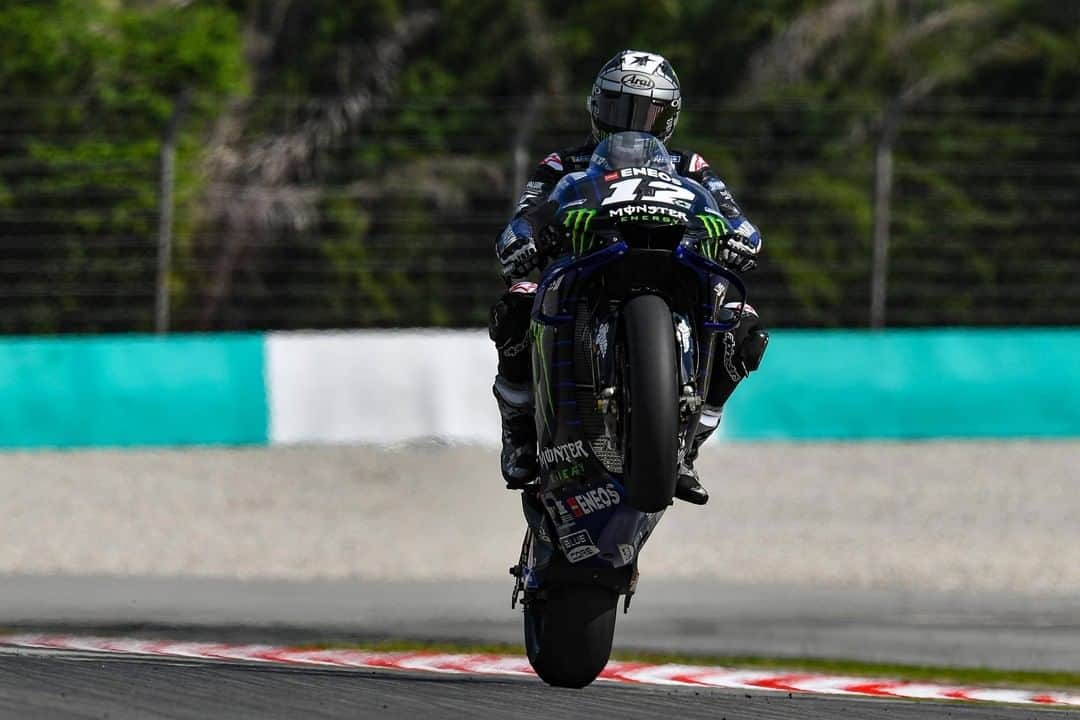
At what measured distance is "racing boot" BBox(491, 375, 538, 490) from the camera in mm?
6742

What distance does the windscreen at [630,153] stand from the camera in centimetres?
641

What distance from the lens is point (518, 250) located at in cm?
646

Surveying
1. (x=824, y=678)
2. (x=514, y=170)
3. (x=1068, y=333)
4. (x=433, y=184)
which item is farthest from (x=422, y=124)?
(x=824, y=678)

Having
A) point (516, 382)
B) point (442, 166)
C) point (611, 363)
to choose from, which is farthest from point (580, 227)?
point (442, 166)

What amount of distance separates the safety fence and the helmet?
938cm

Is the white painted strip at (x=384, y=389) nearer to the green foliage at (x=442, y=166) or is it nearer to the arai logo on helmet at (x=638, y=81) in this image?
the green foliage at (x=442, y=166)

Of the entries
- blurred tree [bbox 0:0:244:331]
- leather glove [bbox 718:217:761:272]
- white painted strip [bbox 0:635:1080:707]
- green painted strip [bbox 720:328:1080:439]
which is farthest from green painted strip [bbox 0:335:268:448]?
leather glove [bbox 718:217:761:272]

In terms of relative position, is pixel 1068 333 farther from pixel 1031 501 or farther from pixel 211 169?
pixel 211 169

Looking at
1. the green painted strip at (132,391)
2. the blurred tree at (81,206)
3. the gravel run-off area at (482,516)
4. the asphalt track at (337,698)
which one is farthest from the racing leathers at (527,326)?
the blurred tree at (81,206)

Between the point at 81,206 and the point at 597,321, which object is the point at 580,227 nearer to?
the point at 597,321

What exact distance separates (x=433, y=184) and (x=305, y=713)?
16.4 meters

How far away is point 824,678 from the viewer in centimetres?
775

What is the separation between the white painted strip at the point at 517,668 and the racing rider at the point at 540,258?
3.81 feet

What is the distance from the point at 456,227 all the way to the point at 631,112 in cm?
1185
